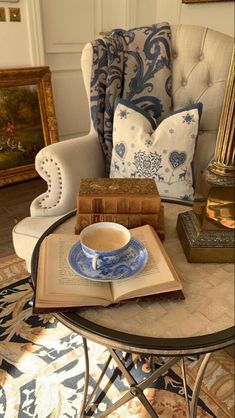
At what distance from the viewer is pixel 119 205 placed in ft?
2.64

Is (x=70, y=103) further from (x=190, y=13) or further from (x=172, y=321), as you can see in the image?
(x=172, y=321)

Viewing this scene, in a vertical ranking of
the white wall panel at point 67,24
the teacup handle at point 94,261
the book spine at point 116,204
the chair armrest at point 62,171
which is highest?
the white wall panel at point 67,24

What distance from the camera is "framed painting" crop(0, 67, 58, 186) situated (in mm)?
2451

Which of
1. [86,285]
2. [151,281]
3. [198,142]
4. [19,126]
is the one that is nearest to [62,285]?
[86,285]

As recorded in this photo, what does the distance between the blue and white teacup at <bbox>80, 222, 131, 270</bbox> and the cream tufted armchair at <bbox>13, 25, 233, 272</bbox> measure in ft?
1.54

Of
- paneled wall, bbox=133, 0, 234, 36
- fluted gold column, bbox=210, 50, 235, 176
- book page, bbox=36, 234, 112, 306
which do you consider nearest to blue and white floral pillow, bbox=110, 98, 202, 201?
fluted gold column, bbox=210, 50, 235, 176

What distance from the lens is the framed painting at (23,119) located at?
2451 mm

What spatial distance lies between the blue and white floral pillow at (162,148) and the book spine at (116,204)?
1.29ft

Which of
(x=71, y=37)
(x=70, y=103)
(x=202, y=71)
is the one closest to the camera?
(x=202, y=71)

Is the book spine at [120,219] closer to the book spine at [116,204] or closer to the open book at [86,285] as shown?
the book spine at [116,204]

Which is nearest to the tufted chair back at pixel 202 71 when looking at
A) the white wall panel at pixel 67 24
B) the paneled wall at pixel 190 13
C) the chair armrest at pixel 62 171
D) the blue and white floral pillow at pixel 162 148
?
the blue and white floral pillow at pixel 162 148

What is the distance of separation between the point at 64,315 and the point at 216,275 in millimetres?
330

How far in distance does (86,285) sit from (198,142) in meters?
0.91

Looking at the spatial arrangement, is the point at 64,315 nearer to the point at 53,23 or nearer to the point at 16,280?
the point at 16,280
